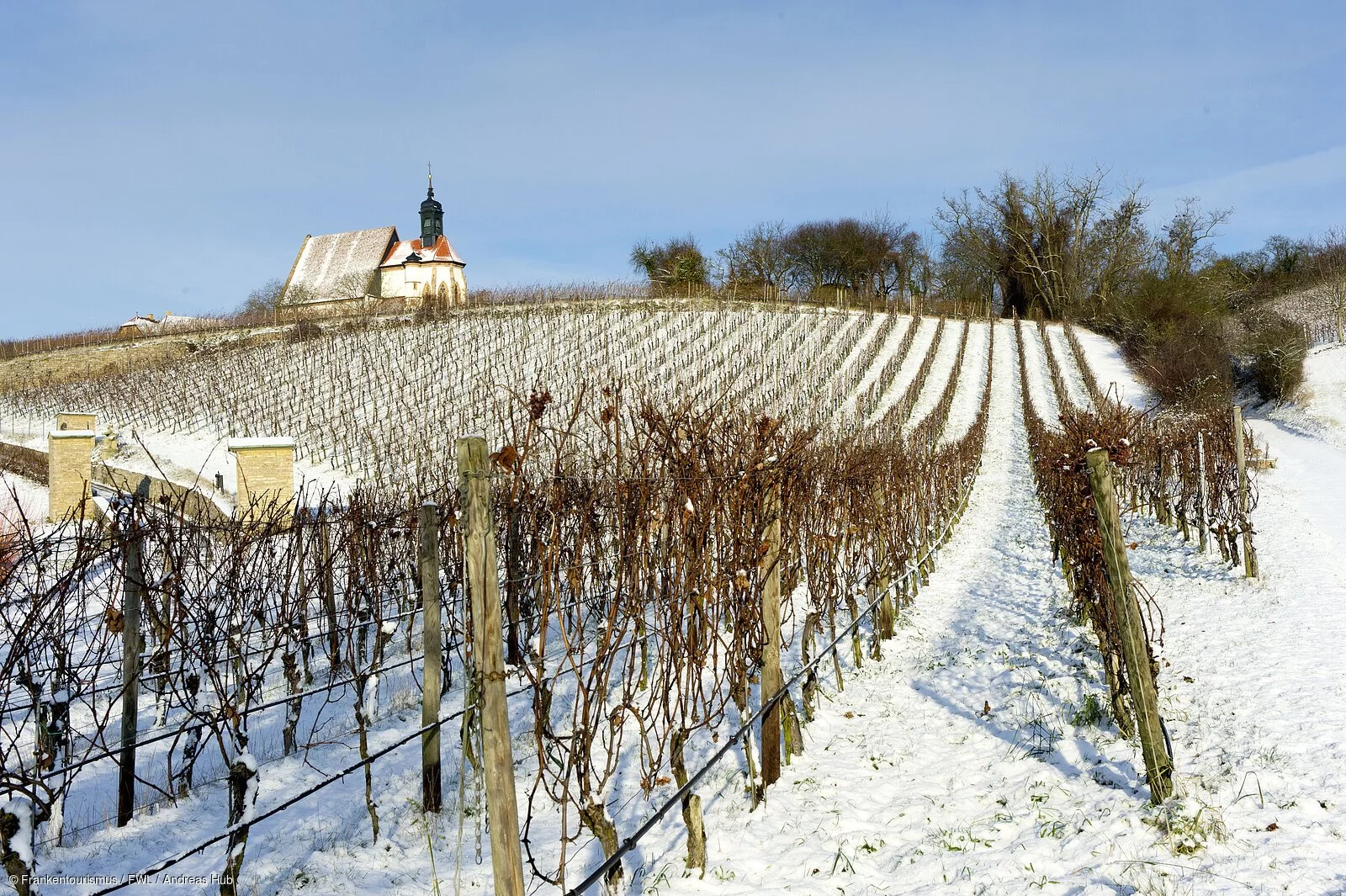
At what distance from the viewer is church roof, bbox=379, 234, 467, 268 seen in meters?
41.7

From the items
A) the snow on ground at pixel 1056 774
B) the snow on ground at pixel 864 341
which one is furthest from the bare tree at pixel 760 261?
the snow on ground at pixel 1056 774

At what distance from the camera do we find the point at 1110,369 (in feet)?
90.3

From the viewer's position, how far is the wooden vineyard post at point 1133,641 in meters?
3.42

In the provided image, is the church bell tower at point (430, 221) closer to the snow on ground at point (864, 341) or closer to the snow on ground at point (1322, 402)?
the snow on ground at point (864, 341)

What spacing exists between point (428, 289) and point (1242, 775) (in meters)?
40.8

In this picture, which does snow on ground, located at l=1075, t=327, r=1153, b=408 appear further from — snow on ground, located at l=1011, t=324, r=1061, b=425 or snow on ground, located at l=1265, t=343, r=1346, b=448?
snow on ground, located at l=1265, t=343, r=1346, b=448

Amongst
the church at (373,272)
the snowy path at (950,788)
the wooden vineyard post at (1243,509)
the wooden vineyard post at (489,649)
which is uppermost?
the church at (373,272)

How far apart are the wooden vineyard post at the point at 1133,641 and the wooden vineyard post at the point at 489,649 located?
2750mm

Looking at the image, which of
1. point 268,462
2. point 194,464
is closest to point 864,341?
point 194,464

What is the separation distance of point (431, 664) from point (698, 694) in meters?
1.31

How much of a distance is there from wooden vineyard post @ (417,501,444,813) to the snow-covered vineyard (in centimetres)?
3

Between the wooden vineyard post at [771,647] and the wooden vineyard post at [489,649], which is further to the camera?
the wooden vineyard post at [771,647]

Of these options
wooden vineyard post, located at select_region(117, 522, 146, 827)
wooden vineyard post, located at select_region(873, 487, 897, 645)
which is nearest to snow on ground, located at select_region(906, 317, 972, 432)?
wooden vineyard post, located at select_region(873, 487, 897, 645)

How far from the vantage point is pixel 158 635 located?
604cm
